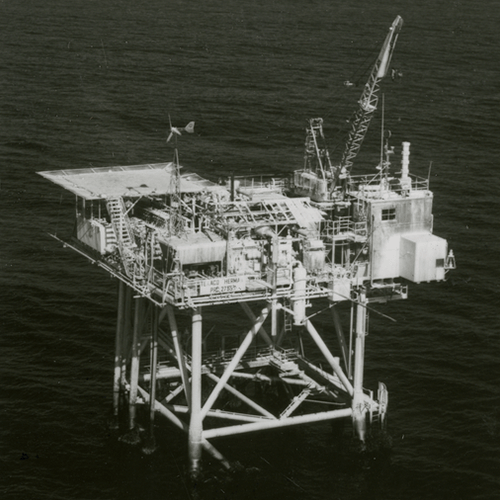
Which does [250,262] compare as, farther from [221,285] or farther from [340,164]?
[340,164]

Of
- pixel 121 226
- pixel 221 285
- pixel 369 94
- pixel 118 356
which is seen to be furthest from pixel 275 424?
pixel 369 94

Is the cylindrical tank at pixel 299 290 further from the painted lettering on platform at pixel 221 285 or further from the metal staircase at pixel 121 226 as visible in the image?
the metal staircase at pixel 121 226

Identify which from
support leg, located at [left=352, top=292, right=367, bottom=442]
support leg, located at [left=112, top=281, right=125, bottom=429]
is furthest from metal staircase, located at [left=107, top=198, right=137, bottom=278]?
support leg, located at [left=352, top=292, right=367, bottom=442]

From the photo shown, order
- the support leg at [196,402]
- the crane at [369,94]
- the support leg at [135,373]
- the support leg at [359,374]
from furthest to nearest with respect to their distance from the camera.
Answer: the support leg at [135,373] → the crane at [369,94] → the support leg at [359,374] → the support leg at [196,402]

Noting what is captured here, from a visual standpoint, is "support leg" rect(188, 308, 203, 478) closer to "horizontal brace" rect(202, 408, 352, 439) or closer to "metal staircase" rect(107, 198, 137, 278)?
"horizontal brace" rect(202, 408, 352, 439)

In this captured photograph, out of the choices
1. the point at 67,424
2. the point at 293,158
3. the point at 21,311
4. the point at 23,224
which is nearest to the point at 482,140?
the point at 293,158

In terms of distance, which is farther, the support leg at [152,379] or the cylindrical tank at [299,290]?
the support leg at [152,379]

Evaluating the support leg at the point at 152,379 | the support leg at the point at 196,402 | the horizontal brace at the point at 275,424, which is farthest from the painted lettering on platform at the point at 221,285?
the horizontal brace at the point at 275,424
